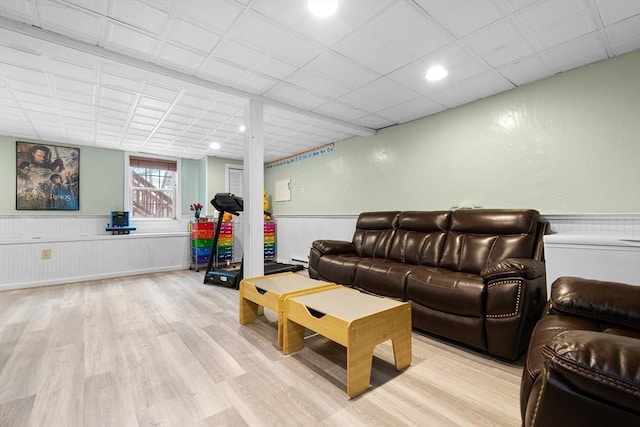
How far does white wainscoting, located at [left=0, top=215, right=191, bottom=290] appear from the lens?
4152mm

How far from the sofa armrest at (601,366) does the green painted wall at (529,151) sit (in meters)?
2.72

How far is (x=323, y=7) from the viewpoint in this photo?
75.7 inches

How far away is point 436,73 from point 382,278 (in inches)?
82.3

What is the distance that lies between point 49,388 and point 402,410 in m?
2.12

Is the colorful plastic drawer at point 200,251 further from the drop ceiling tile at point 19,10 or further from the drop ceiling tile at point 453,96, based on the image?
the drop ceiling tile at point 453,96

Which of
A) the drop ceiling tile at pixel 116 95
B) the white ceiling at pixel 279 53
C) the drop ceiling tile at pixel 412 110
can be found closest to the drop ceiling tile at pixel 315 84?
the white ceiling at pixel 279 53

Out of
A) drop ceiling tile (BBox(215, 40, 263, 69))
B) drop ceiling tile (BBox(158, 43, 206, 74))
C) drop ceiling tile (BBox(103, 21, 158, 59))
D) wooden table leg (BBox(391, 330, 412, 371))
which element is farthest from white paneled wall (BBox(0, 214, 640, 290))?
drop ceiling tile (BBox(103, 21, 158, 59))

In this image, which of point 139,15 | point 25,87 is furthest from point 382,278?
point 25,87

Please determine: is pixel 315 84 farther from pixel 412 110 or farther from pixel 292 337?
pixel 292 337

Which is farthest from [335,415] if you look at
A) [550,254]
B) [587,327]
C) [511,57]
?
[511,57]

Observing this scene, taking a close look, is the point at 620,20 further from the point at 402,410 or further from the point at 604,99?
the point at 402,410

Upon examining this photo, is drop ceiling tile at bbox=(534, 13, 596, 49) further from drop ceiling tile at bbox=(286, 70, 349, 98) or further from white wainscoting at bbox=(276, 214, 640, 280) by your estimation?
drop ceiling tile at bbox=(286, 70, 349, 98)

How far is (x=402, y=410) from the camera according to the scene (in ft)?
5.07

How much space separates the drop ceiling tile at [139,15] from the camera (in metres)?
1.90
